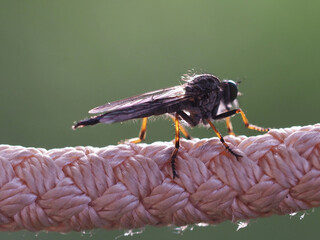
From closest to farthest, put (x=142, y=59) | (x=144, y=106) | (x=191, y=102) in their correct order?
(x=144, y=106), (x=191, y=102), (x=142, y=59)

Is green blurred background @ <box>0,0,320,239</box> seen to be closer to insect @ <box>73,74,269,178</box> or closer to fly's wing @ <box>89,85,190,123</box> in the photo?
insect @ <box>73,74,269,178</box>

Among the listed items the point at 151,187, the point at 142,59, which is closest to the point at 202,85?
the point at 151,187

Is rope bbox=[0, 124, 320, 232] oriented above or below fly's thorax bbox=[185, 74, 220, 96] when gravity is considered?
below

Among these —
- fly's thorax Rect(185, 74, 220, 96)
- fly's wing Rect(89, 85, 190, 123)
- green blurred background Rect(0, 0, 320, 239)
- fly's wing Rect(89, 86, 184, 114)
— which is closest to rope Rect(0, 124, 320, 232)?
fly's wing Rect(89, 85, 190, 123)

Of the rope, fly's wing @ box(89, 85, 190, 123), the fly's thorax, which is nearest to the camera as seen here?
the rope

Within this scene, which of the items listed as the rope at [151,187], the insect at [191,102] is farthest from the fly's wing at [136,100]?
the rope at [151,187]

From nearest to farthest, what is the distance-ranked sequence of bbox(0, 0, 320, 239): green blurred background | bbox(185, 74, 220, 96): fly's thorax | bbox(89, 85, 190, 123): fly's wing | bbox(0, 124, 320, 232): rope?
bbox(0, 124, 320, 232): rope < bbox(89, 85, 190, 123): fly's wing < bbox(185, 74, 220, 96): fly's thorax < bbox(0, 0, 320, 239): green blurred background

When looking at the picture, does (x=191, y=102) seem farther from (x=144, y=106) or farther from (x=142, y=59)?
(x=142, y=59)
